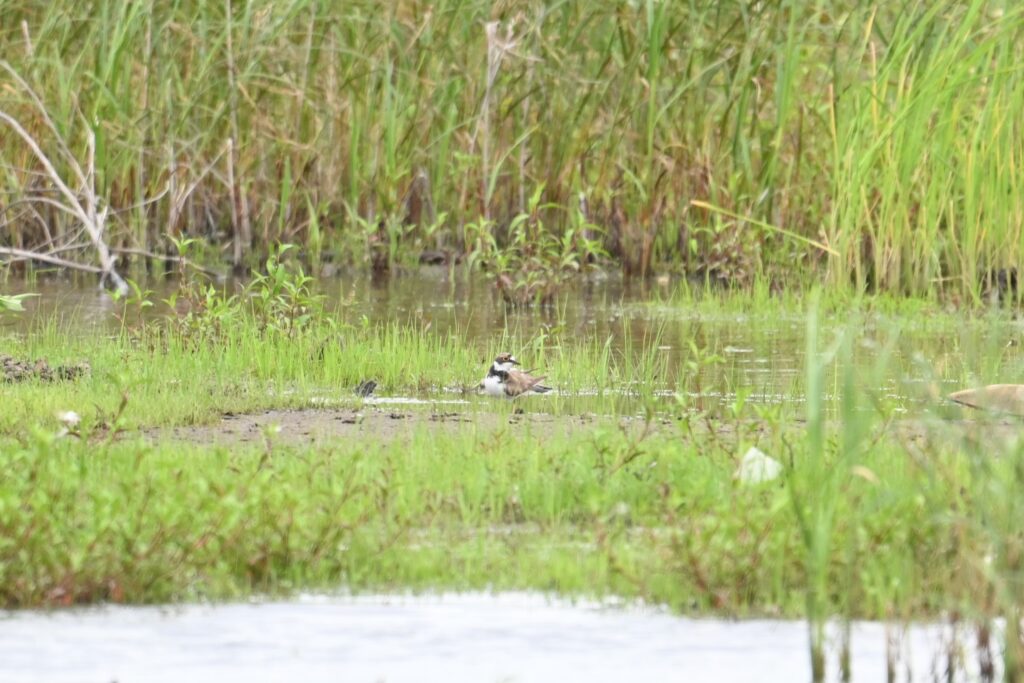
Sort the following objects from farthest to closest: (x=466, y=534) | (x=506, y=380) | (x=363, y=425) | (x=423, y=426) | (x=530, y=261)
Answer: (x=530, y=261)
(x=506, y=380)
(x=363, y=425)
(x=423, y=426)
(x=466, y=534)

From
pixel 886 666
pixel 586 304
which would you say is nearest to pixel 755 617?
pixel 886 666

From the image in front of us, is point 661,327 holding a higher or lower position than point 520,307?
higher

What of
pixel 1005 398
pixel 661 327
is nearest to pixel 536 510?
pixel 1005 398

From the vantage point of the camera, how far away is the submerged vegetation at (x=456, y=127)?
1255 centimetres

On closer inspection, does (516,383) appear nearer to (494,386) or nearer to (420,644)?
(494,386)

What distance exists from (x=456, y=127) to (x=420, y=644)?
29.5 ft

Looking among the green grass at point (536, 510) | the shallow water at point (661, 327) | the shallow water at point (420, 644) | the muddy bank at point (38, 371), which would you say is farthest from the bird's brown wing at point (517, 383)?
the shallow water at point (420, 644)

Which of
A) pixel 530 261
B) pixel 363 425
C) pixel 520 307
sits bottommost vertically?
pixel 520 307

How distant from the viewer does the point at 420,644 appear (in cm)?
418

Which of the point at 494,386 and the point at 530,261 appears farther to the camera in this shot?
the point at 530,261

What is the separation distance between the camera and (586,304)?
12.3 metres

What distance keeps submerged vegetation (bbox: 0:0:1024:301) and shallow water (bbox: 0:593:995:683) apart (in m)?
7.51

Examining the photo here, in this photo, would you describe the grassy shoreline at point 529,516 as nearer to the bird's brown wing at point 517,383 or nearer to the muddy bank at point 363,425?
the muddy bank at point 363,425

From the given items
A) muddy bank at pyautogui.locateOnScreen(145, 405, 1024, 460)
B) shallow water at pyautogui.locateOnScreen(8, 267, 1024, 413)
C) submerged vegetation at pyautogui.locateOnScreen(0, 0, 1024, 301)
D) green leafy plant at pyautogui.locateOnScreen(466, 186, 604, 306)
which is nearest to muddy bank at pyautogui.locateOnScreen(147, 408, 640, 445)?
muddy bank at pyautogui.locateOnScreen(145, 405, 1024, 460)
